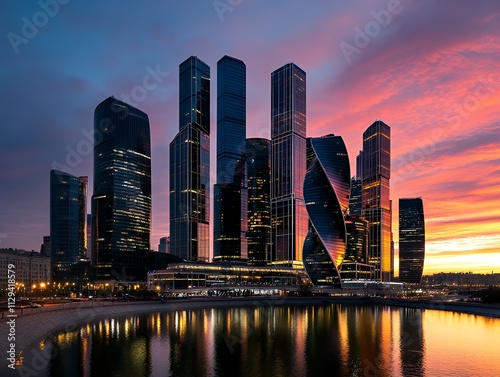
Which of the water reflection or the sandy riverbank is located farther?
the sandy riverbank

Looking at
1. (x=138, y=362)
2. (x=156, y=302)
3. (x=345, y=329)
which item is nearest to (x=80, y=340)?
(x=138, y=362)

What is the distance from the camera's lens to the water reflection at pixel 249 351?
185 feet

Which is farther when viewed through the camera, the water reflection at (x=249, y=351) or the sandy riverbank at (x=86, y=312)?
the sandy riverbank at (x=86, y=312)

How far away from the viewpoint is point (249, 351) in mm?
69625

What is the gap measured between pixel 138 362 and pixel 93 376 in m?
9.39

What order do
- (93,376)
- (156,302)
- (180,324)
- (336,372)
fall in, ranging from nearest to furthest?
(93,376)
(336,372)
(180,324)
(156,302)

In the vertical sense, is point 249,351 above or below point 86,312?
above

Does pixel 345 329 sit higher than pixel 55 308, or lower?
lower

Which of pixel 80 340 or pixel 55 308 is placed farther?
pixel 55 308

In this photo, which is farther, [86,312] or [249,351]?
[86,312]

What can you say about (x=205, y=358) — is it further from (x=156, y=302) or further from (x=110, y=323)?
(x=156, y=302)

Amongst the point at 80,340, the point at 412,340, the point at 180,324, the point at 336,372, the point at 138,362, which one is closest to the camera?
the point at 336,372

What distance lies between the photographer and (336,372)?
5556cm

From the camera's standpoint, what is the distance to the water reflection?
185ft
